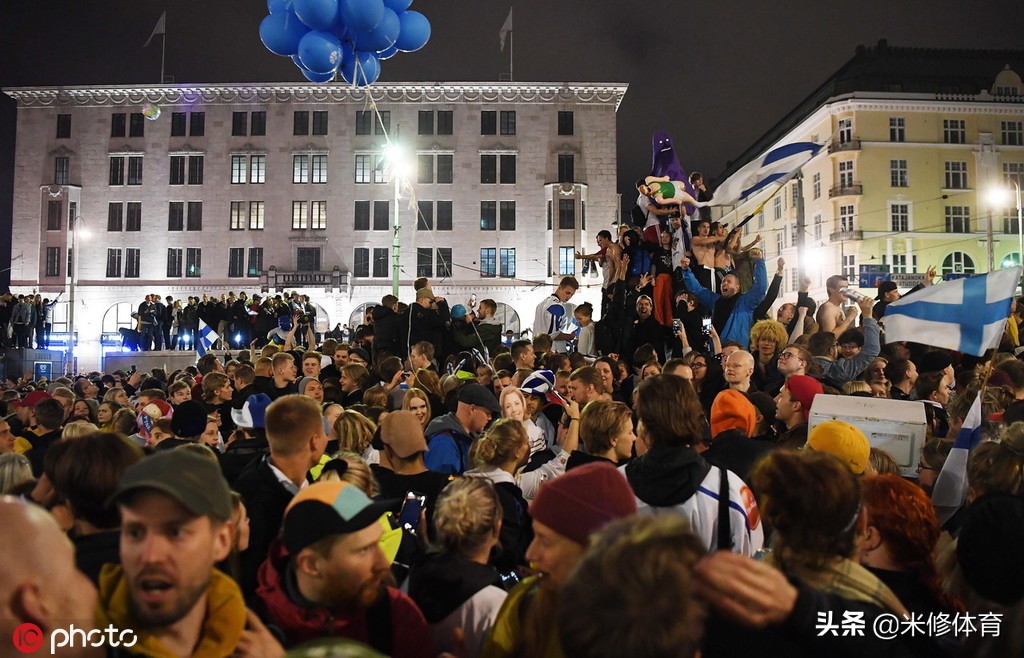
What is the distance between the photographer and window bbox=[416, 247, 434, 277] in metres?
55.3

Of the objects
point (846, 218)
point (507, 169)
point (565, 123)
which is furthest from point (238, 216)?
point (846, 218)

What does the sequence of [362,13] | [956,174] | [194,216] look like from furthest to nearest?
1. [194,216]
2. [956,174]
3. [362,13]

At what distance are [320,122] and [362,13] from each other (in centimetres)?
4698

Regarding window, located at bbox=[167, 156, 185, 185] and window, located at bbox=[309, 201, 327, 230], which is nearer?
window, located at bbox=[309, 201, 327, 230]

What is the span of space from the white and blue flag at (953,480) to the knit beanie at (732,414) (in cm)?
103

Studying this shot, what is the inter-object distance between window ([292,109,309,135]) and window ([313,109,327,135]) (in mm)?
555

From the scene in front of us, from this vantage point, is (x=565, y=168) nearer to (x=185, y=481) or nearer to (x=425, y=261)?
(x=425, y=261)

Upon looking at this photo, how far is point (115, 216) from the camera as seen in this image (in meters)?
56.2

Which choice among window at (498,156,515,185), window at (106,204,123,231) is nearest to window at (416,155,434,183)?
window at (498,156,515,185)

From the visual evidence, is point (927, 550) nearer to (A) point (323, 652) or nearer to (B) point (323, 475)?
(A) point (323, 652)

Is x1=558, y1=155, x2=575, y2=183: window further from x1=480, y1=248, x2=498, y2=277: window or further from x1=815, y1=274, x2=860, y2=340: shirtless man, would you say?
x1=815, y1=274, x2=860, y2=340: shirtless man

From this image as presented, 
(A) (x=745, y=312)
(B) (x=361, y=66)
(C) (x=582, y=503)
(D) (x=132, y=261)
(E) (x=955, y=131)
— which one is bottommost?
(C) (x=582, y=503)

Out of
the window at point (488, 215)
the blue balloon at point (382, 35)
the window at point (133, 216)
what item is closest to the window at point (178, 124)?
the window at point (133, 216)

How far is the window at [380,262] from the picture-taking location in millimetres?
55000
